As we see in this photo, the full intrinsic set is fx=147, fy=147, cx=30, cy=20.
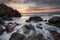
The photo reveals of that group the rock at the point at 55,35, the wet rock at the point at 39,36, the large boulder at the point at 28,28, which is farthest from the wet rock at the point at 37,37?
the rock at the point at 55,35

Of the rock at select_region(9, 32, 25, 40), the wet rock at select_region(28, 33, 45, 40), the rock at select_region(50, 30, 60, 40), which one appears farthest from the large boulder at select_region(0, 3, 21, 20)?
the rock at select_region(50, 30, 60, 40)

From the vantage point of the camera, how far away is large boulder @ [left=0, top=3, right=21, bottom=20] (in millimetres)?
4266

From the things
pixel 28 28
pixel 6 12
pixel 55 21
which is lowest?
pixel 28 28

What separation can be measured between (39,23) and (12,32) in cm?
79

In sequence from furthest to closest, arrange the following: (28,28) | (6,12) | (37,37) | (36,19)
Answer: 1. (6,12)
2. (36,19)
3. (28,28)
4. (37,37)

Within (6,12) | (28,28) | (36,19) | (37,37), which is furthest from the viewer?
(6,12)

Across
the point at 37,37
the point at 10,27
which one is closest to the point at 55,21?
the point at 37,37

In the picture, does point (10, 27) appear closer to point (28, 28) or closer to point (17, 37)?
point (17, 37)

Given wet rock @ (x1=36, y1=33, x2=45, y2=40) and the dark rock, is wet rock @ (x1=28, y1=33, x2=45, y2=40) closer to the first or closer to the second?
wet rock @ (x1=36, y1=33, x2=45, y2=40)

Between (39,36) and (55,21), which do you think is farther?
(55,21)

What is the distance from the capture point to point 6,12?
4.32 m

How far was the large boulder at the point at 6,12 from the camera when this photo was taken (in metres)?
4.27

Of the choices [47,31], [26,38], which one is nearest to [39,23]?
[47,31]

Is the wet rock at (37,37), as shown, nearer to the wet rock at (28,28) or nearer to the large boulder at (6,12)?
the wet rock at (28,28)
